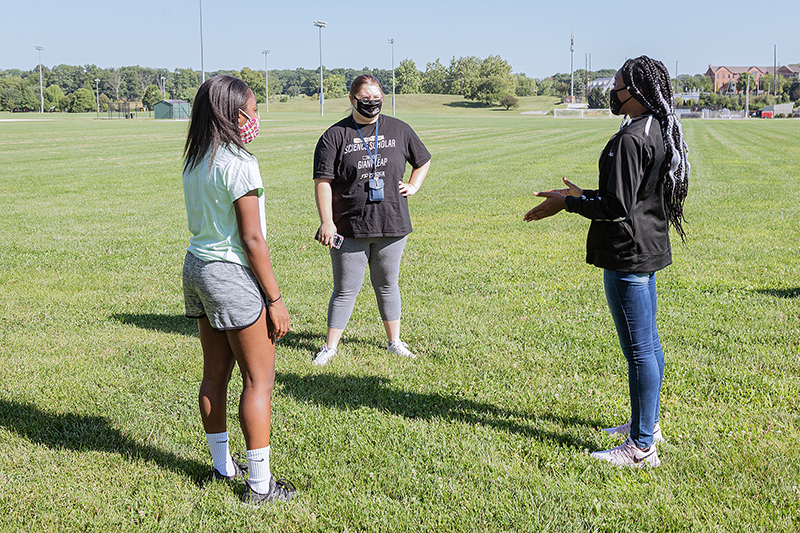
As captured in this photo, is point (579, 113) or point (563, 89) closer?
point (579, 113)

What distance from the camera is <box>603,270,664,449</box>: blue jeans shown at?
321 cm

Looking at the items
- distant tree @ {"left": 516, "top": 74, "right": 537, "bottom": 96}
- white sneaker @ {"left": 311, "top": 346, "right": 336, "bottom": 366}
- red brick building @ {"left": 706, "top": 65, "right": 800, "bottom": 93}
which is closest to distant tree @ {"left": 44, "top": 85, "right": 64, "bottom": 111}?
distant tree @ {"left": 516, "top": 74, "right": 537, "bottom": 96}

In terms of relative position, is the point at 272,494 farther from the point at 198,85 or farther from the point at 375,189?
the point at 198,85

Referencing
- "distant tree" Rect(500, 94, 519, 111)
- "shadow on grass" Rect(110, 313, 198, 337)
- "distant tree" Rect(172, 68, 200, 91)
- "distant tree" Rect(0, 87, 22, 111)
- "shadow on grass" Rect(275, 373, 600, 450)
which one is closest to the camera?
"shadow on grass" Rect(275, 373, 600, 450)

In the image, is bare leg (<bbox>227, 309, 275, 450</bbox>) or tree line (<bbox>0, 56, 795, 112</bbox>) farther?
tree line (<bbox>0, 56, 795, 112</bbox>)

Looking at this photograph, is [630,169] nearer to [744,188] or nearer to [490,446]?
[490,446]

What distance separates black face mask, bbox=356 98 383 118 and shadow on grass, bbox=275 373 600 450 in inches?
74.2

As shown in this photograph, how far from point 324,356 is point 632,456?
7.97 ft

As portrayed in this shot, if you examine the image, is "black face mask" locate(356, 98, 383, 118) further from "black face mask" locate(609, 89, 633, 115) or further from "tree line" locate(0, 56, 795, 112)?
"tree line" locate(0, 56, 795, 112)

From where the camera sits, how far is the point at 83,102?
119m

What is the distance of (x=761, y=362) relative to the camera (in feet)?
15.9

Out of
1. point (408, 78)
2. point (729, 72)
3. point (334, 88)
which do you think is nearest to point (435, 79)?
point (408, 78)

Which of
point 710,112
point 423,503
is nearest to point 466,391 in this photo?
point 423,503

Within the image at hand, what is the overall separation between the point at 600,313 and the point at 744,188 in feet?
35.9
